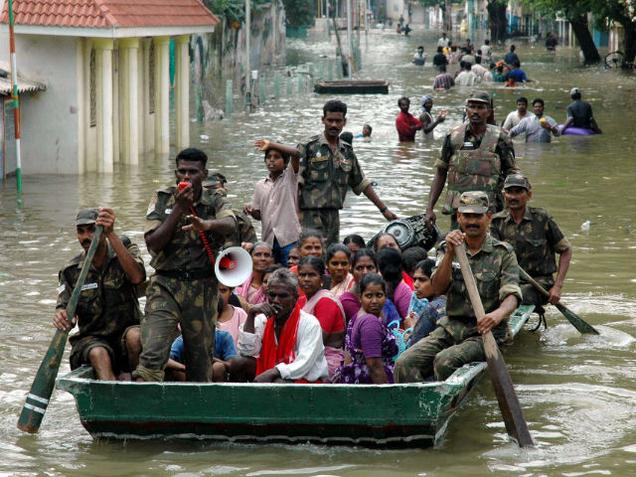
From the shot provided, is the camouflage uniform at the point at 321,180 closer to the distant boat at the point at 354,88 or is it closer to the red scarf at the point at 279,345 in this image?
the red scarf at the point at 279,345

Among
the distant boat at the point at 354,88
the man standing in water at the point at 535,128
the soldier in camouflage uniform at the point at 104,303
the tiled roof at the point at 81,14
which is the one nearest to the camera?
the soldier in camouflage uniform at the point at 104,303

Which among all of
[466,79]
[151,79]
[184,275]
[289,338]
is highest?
[151,79]

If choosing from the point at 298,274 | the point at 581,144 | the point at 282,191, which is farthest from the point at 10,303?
the point at 581,144

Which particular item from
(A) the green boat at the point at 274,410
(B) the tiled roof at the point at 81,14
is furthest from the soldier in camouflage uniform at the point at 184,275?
(B) the tiled roof at the point at 81,14

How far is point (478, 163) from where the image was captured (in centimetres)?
1209

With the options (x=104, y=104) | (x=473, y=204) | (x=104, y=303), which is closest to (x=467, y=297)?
(x=473, y=204)

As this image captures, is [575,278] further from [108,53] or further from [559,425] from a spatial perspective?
[108,53]

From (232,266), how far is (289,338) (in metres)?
0.64

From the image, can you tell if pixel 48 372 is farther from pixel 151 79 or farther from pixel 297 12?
pixel 297 12

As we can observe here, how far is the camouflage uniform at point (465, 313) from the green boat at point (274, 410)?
0.29 m

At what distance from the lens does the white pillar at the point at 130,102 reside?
24.2m

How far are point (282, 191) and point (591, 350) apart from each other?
300cm

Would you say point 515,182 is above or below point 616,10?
below

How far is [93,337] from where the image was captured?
9055mm
